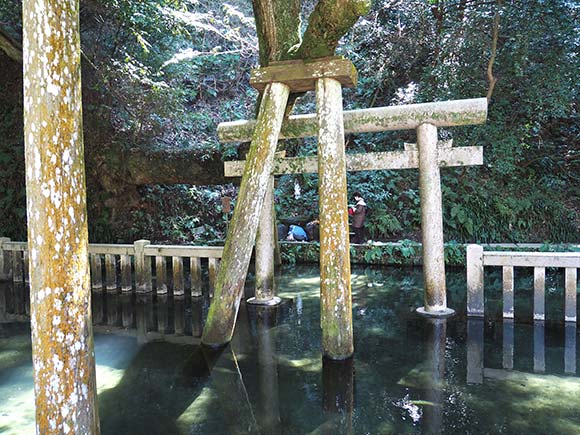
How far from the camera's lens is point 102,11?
9.60m

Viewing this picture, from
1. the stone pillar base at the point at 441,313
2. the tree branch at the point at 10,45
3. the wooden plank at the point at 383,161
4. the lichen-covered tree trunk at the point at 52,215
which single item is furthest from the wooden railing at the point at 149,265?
the lichen-covered tree trunk at the point at 52,215

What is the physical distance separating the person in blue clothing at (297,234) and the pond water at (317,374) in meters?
4.80

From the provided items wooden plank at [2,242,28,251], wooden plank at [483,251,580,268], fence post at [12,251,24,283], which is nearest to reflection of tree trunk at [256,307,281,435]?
wooden plank at [483,251,580,268]

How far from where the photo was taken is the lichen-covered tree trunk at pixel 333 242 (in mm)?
4555

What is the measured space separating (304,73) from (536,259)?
12.7 ft

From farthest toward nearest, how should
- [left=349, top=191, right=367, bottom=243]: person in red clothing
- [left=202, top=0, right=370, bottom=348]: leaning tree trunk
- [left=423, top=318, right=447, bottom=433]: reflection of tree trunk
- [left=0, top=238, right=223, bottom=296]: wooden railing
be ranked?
1. [left=349, top=191, right=367, bottom=243]: person in red clothing
2. [left=0, top=238, right=223, bottom=296]: wooden railing
3. [left=202, top=0, right=370, bottom=348]: leaning tree trunk
4. [left=423, top=318, right=447, bottom=433]: reflection of tree trunk

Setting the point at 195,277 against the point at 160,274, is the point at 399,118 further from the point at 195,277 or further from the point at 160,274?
the point at 160,274

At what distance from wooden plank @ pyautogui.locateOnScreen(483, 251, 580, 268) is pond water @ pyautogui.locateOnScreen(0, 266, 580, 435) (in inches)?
32.9

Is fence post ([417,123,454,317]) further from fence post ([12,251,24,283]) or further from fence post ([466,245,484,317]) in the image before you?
fence post ([12,251,24,283])

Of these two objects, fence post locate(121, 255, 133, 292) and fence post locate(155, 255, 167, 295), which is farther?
fence post locate(121, 255, 133, 292)

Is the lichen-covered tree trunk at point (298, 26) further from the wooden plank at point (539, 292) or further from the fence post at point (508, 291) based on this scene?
the wooden plank at point (539, 292)

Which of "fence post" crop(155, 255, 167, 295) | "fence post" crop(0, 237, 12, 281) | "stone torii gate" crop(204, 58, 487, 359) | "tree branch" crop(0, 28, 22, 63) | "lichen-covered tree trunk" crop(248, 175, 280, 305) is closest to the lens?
"stone torii gate" crop(204, 58, 487, 359)

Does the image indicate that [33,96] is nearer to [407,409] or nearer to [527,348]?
[407,409]

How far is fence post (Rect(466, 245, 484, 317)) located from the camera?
19.9ft
